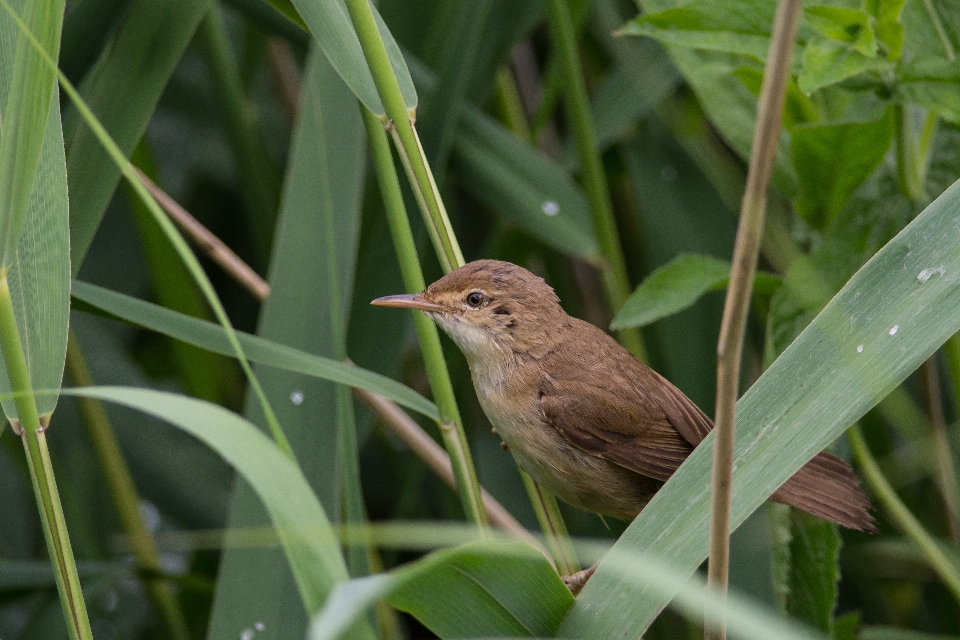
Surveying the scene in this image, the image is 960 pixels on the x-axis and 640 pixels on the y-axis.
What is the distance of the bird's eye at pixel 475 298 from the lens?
7.00ft

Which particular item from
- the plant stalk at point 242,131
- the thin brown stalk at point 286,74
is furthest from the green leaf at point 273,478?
the thin brown stalk at point 286,74

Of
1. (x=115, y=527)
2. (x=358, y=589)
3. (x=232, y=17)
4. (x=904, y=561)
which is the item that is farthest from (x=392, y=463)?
(x=358, y=589)

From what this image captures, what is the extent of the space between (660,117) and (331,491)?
1.75 metres

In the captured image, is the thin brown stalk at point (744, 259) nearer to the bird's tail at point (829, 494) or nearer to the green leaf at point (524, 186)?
the bird's tail at point (829, 494)

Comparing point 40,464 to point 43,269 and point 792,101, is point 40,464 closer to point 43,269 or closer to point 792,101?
point 43,269

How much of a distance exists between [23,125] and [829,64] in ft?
→ 4.23

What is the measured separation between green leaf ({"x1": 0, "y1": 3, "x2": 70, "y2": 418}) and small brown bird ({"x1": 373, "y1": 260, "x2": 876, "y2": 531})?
771 mm

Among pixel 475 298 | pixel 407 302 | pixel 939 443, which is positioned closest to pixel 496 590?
pixel 407 302

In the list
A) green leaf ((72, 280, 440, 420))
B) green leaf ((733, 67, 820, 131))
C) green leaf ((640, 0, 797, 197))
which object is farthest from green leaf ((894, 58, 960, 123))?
green leaf ((72, 280, 440, 420))

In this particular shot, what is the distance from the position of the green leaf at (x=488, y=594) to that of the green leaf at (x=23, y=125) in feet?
2.28

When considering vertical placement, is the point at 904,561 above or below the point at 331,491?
above

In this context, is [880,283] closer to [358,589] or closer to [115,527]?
[358,589]

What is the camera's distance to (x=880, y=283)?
1362 millimetres

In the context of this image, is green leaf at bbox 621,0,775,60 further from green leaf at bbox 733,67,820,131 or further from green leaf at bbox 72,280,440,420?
green leaf at bbox 72,280,440,420
